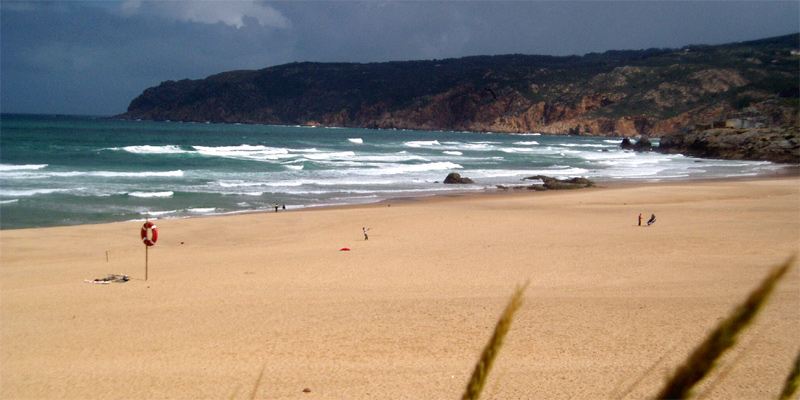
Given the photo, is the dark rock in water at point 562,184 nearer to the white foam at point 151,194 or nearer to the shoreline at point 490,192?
the shoreline at point 490,192

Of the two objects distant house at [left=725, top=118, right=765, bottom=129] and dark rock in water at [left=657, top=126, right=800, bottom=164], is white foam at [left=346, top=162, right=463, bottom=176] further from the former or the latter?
distant house at [left=725, top=118, right=765, bottom=129]

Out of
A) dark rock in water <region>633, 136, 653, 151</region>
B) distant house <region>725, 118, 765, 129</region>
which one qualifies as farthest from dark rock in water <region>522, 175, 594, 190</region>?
dark rock in water <region>633, 136, 653, 151</region>

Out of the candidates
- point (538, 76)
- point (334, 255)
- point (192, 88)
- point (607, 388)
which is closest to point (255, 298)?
point (334, 255)

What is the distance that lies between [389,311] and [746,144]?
49.0 meters

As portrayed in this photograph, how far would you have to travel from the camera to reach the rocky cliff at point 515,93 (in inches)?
3885

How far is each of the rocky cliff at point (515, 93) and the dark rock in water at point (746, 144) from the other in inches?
318

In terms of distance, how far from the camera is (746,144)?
49.2m

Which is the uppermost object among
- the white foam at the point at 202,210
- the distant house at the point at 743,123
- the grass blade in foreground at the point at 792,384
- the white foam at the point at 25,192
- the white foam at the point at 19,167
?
the distant house at the point at 743,123

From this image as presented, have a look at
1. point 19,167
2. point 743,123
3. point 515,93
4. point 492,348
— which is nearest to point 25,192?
point 19,167

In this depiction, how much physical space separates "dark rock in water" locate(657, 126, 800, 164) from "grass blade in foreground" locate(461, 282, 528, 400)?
50108mm

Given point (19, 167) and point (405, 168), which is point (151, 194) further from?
point (405, 168)

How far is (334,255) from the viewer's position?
12.2m

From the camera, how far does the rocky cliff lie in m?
98.7

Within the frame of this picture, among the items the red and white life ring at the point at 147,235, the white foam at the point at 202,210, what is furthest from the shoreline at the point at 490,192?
the red and white life ring at the point at 147,235
